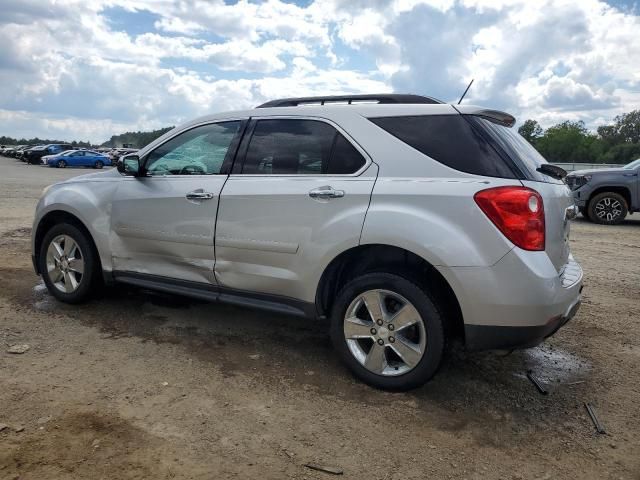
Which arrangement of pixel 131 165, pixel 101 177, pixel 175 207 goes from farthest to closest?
pixel 101 177 → pixel 131 165 → pixel 175 207

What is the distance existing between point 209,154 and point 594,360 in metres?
3.32

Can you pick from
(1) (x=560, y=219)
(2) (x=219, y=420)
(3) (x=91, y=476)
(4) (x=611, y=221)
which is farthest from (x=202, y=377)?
(4) (x=611, y=221)

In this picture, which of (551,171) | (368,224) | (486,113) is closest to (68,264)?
(368,224)

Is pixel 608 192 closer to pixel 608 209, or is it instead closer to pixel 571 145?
pixel 608 209

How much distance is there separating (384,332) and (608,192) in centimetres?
1063

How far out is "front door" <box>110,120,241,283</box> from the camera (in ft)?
13.2

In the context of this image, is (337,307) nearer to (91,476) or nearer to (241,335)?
(241,335)

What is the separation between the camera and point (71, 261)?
15.7ft

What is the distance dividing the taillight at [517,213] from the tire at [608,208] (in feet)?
33.8

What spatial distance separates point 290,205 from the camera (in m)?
3.62

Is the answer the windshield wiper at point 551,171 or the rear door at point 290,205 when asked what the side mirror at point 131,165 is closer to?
the rear door at point 290,205

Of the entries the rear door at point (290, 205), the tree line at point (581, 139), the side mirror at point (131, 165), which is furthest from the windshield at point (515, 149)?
the tree line at point (581, 139)

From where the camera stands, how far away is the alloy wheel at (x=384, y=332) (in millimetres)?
3268

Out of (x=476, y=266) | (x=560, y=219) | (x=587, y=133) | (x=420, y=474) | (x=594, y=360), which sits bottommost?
(x=420, y=474)
